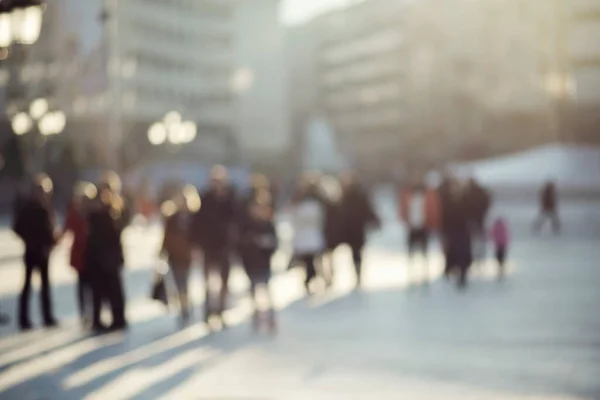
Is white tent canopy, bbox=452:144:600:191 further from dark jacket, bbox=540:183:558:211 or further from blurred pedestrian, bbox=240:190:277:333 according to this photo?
blurred pedestrian, bbox=240:190:277:333

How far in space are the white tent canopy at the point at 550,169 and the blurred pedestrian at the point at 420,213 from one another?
3.70m

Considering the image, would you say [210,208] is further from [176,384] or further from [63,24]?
[63,24]

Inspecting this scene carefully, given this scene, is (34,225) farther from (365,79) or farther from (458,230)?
(365,79)

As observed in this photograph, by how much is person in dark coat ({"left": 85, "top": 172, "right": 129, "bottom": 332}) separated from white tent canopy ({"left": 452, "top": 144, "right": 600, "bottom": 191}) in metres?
8.94

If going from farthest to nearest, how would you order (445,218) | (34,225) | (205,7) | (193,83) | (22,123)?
(205,7), (193,83), (445,218), (22,123), (34,225)

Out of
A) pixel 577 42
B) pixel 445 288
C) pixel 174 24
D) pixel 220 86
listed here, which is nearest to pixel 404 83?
pixel 220 86

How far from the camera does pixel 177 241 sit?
10000mm

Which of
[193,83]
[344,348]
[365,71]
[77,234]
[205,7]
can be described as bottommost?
[344,348]

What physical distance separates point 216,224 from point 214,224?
21 mm

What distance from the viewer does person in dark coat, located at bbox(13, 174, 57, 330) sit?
9508 mm

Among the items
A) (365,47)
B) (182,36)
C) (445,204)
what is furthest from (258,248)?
(365,47)

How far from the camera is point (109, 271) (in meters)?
9.69

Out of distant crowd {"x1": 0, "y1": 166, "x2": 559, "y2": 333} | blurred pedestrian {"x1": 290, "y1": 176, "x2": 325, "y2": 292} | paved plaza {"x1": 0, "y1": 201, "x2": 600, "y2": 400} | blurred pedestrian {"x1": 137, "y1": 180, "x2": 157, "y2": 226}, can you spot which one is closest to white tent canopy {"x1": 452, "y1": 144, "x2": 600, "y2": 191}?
blurred pedestrian {"x1": 290, "y1": 176, "x2": 325, "y2": 292}

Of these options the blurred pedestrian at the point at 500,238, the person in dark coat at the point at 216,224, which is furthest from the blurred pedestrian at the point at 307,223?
the blurred pedestrian at the point at 500,238
